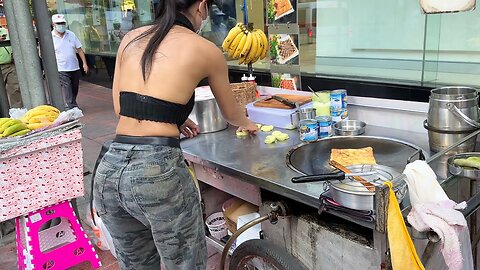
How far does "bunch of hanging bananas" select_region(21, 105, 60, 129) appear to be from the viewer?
2438 millimetres

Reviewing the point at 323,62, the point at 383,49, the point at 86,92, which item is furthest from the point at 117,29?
the point at 383,49

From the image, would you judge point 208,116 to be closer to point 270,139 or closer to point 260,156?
point 270,139

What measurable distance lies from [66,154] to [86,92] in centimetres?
697

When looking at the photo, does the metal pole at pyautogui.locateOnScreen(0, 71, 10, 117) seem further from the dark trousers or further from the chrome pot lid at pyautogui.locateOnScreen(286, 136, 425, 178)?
the dark trousers

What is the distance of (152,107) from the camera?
150 cm

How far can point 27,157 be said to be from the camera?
2328 millimetres

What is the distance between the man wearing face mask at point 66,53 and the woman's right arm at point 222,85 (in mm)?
5055

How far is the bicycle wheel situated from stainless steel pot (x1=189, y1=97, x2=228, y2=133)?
81cm

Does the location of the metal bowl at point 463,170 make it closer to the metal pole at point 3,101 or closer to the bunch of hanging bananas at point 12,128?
the bunch of hanging bananas at point 12,128

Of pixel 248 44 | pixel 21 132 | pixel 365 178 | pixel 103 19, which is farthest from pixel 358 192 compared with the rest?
pixel 103 19

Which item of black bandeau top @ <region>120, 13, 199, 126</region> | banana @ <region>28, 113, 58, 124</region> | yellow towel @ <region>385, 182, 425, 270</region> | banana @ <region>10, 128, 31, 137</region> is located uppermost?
black bandeau top @ <region>120, 13, 199, 126</region>

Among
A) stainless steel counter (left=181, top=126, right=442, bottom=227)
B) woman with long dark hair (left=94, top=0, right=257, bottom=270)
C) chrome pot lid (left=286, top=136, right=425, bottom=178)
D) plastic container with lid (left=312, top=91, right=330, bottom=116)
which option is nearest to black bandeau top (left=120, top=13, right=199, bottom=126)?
woman with long dark hair (left=94, top=0, right=257, bottom=270)

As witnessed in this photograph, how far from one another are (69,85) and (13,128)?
15.2 ft

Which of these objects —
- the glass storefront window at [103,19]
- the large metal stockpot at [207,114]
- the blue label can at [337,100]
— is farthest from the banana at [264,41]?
the glass storefront window at [103,19]
